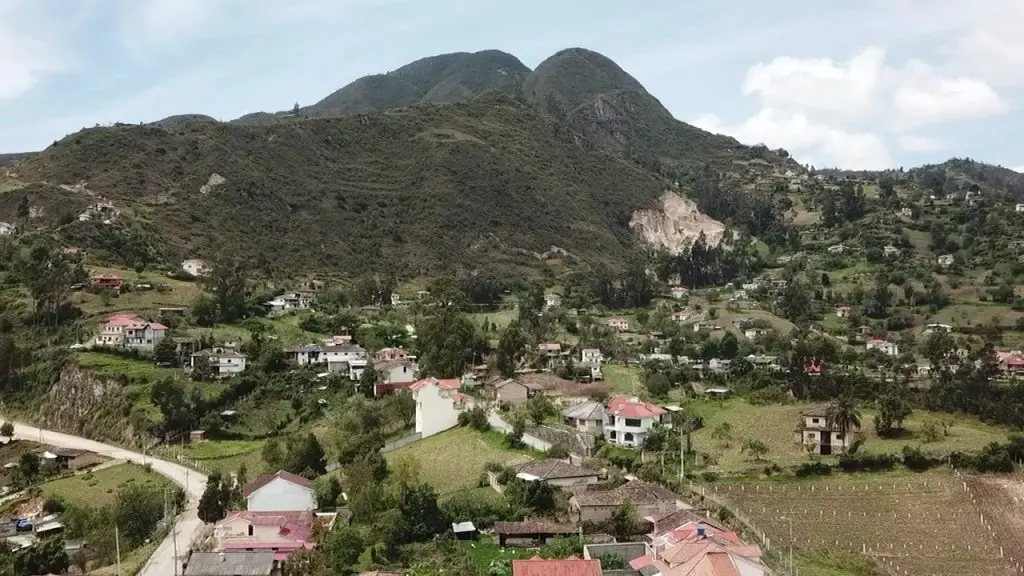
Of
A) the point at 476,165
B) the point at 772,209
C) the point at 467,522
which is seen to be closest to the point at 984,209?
the point at 772,209

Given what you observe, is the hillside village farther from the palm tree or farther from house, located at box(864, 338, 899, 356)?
house, located at box(864, 338, 899, 356)

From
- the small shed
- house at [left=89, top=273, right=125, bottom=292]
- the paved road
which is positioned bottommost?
the paved road

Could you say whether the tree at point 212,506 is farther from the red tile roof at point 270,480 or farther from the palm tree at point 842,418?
the palm tree at point 842,418

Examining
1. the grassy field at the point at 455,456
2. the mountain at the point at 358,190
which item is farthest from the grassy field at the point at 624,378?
the mountain at the point at 358,190

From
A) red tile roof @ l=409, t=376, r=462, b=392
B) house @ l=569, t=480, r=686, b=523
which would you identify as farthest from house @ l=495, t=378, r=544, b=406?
house @ l=569, t=480, r=686, b=523

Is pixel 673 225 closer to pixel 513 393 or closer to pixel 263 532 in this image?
pixel 513 393
